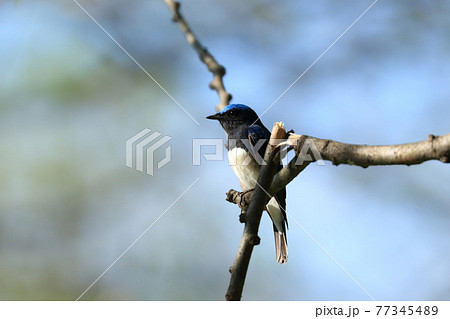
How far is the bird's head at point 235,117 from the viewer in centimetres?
456

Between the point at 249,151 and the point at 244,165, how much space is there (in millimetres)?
135

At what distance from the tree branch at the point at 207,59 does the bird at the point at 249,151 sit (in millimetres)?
794

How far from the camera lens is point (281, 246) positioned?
4668 millimetres

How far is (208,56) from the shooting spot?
355cm

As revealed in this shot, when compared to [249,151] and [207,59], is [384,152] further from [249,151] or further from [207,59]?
[249,151]

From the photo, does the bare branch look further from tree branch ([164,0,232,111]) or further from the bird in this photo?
the bird

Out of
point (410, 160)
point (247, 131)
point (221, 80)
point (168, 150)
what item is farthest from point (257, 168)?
point (410, 160)

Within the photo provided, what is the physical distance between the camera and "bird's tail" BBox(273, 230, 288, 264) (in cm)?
459

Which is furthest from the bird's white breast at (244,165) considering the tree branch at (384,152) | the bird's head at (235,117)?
the tree branch at (384,152)

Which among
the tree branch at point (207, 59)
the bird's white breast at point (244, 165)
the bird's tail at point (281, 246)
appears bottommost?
the bird's tail at point (281, 246)

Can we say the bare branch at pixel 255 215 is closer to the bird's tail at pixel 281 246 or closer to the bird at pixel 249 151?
the bird at pixel 249 151

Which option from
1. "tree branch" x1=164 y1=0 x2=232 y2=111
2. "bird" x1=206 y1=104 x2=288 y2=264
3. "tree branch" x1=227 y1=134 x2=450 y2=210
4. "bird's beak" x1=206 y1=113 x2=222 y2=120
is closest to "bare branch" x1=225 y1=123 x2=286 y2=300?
"tree branch" x1=227 y1=134 x2=450 y2=210

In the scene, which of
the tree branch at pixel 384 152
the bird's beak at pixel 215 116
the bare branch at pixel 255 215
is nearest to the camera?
the tree branch at pixel 384 152

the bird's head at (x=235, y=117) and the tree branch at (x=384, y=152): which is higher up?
the bird's head at (x=235, y=117)
